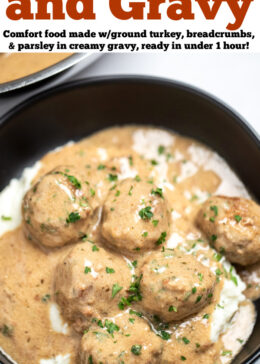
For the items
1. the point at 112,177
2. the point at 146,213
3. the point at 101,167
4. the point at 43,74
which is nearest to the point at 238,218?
the point at 146,213

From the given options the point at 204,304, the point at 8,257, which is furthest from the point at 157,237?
the point at 8,257

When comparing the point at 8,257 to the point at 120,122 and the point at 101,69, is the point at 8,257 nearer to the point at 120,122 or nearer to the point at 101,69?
the point at 120,122

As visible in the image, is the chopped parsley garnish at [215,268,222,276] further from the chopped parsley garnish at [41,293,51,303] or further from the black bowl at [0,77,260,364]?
the chopped parsley garnish at [41,293,51,303]

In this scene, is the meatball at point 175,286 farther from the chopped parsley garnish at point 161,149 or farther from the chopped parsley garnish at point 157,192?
the chopped parsley garnish at point 161,149

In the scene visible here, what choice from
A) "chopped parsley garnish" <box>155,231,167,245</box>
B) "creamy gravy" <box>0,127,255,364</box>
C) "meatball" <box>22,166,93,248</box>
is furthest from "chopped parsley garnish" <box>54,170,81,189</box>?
"chopped parsley garnish" <box>155,231,167,245</box>

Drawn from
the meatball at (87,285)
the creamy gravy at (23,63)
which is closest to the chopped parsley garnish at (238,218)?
the meatball at (87,285)

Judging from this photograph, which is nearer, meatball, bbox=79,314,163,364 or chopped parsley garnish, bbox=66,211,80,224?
meatball, bbox=79,314,163,364

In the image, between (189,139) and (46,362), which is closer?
(46,362)
